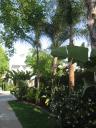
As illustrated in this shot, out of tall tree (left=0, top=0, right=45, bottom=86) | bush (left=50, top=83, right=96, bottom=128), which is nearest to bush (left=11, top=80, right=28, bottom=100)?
tall tree (left=0, top=0, right=45, bottom=86)

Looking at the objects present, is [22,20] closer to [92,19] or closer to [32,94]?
[32,94]

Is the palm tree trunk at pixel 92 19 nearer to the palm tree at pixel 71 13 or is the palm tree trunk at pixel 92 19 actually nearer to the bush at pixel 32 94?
the palm tree at pixel 71 13

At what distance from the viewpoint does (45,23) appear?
90.9 feet

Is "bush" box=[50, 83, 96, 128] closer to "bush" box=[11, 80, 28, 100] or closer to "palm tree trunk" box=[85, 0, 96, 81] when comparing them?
"palm tree trunk" box=[85, 0, 96, 81]

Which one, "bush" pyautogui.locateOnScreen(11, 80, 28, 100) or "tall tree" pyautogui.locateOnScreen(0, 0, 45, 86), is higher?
"tall tree" pyautogui.locateOnScreen(0, 0, 45, 86)

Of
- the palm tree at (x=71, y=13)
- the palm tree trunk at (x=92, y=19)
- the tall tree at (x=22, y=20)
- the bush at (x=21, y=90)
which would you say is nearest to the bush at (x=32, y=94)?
the bush at (x=21, y=90)

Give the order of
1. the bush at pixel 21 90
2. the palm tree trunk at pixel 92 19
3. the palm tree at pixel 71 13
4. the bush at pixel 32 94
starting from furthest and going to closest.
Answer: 1. the bush at pixel 21 90
2. the bush at pixel 32 94
3. the palm tree at pixel 71 13
4. the palm tree trunk at pixel 92 19

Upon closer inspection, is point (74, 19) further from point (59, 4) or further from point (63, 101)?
point (63, 101)

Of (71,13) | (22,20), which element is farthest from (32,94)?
(71,13)

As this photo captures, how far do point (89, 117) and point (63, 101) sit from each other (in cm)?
140

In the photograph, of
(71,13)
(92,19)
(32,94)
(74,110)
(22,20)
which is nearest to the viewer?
(92,19)

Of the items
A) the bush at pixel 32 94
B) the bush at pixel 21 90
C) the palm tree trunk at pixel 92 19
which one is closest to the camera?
the palm tree trunk at pixel 92 19

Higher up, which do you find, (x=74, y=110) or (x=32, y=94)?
(x=32, y=94)

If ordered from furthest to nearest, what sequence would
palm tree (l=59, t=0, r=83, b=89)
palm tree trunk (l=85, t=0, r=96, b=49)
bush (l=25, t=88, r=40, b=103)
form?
bush (l=25, t=88, r=40, b=103) → palm tree (l=59, t=0, r=83, b=89) → palm tree trunk (l=85, t=0, r=96, b=49)
